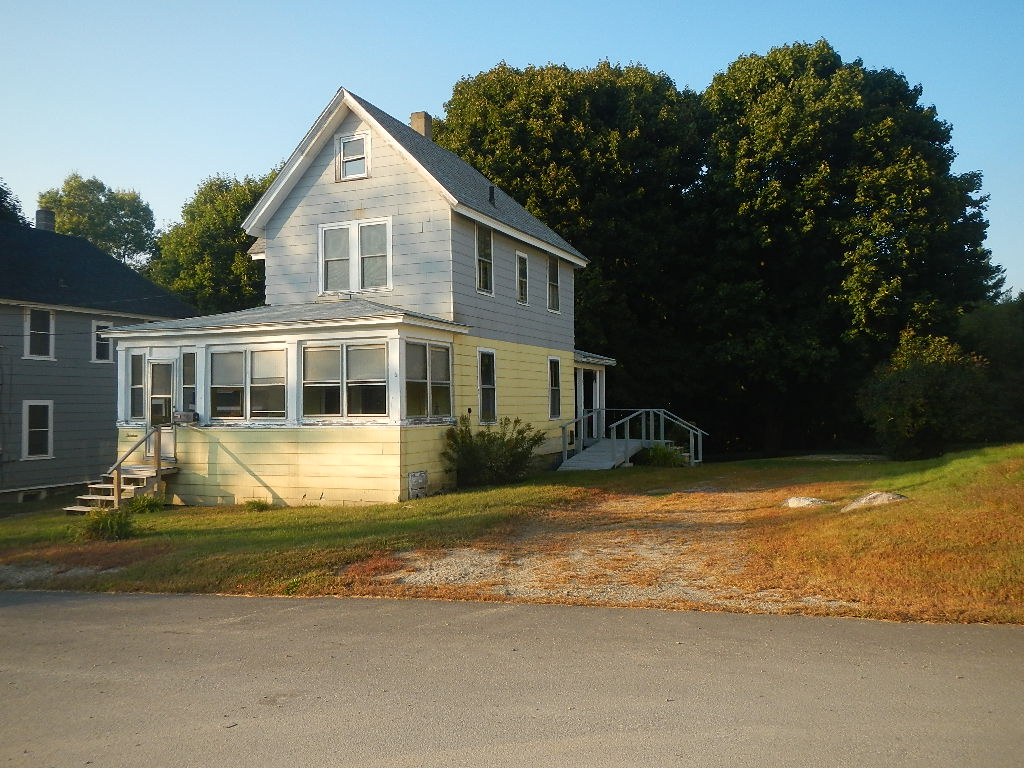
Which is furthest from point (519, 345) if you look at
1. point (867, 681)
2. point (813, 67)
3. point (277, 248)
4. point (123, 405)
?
point (813, 67)

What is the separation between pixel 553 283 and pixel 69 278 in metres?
14.6

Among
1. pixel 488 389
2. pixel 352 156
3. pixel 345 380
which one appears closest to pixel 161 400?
pixel 345 380

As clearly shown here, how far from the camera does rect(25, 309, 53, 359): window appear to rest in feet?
77.9

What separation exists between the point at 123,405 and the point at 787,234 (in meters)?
23.4

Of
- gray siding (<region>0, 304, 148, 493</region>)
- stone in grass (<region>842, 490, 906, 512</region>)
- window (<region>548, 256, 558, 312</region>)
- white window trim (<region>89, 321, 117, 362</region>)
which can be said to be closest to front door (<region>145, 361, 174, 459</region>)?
gray siding (<region>0, 304, 148, 493</region>)

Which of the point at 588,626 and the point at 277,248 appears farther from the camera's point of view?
the point at 277,248

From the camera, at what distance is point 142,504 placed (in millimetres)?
17375

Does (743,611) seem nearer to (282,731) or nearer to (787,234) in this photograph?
(282,731)

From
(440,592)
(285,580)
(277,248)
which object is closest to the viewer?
(440,592)

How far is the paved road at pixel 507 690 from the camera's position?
5.16 meters

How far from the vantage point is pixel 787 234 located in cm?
3173

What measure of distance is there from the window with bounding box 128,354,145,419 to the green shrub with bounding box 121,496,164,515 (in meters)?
2.42

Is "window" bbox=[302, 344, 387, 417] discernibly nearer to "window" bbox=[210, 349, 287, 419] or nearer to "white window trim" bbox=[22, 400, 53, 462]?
"window" bbox=[210, 349, 287, 419]

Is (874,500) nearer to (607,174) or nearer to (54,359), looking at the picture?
(607,174)
